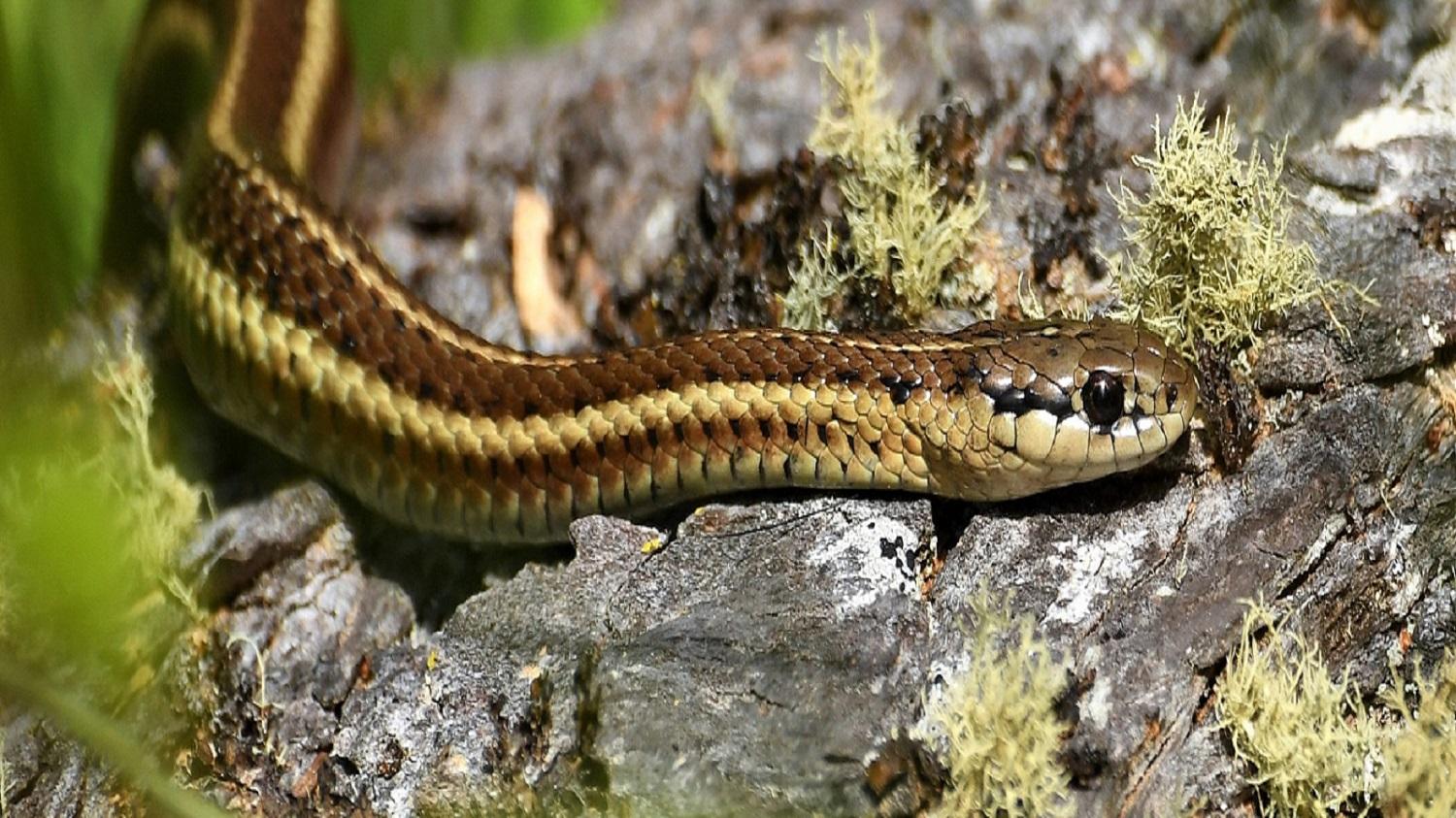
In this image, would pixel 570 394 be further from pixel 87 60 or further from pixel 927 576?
pixel 87 60

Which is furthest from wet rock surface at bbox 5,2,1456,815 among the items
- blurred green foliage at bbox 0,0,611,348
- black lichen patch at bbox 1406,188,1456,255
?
blurred green foliage at bbox 0,0,611,348

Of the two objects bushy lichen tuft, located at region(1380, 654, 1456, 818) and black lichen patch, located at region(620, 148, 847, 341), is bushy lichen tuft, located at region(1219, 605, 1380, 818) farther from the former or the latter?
black lichen patch, located at region(620, 148, 847, 341)

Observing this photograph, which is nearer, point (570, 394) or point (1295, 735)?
point (1295, 735)

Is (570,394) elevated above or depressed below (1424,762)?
above

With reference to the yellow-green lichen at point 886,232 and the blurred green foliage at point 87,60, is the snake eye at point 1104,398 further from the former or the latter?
the blurred green foliage at point 87,60

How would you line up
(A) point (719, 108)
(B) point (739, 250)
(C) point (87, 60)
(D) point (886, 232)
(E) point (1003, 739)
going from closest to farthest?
1. (E) point (1003, 739)
2. (D) point (886, 232)
3. (B) point (739, 250)
4. (A) point (719, 108)
5. (C) point (87, 60)

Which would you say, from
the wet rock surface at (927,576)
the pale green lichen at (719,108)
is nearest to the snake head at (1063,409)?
the wet rock surface at (927,576)

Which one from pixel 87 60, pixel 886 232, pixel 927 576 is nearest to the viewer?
pixel 927 576

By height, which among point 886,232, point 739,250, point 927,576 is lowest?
point 927,576

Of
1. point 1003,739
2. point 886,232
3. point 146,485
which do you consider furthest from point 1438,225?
point 146,485
